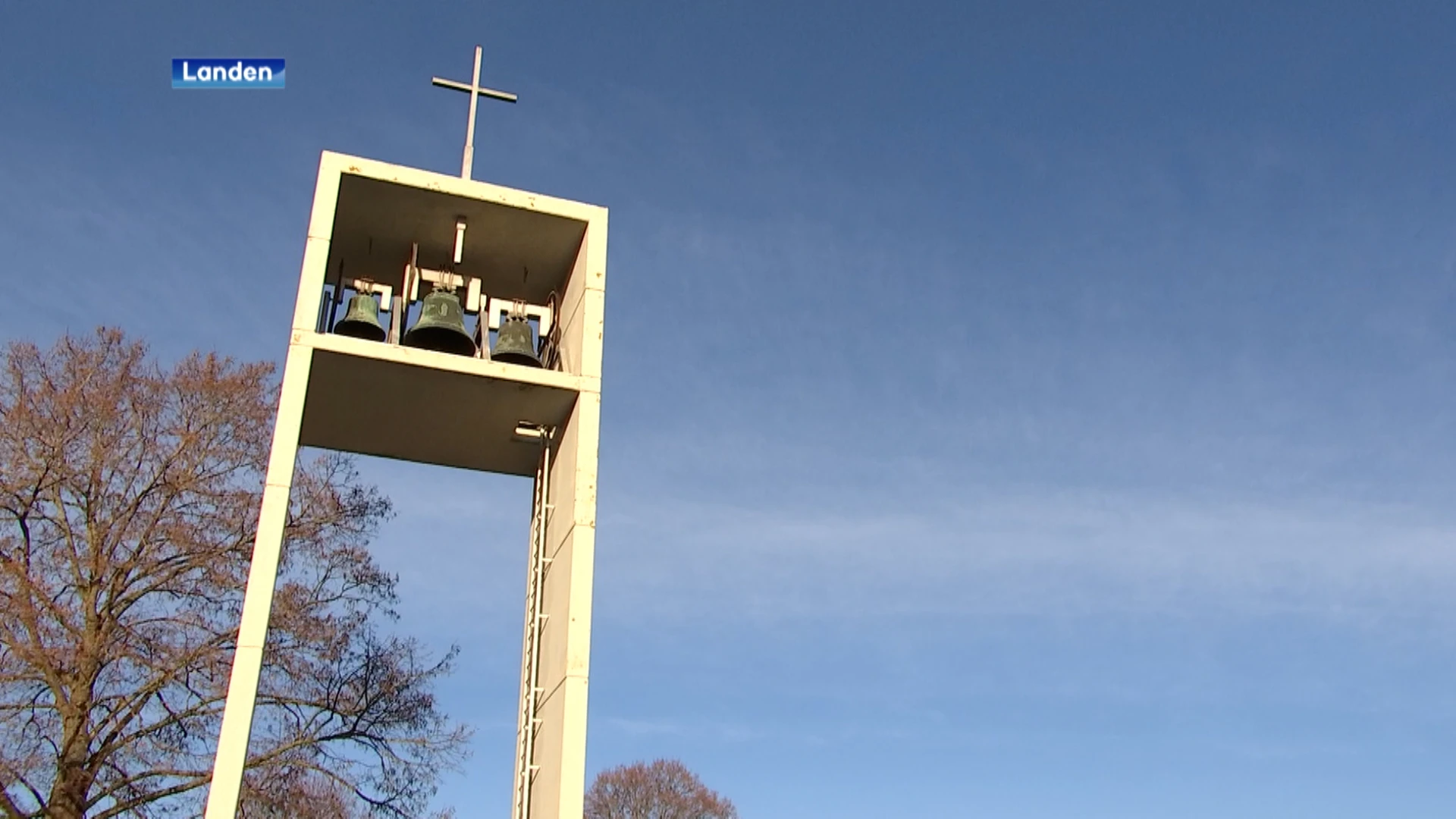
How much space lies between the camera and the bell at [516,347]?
10.2 metres

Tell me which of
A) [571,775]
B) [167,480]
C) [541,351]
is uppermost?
[167,480]

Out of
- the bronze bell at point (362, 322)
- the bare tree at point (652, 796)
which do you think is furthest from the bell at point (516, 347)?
the bare tree at point (652, 796)

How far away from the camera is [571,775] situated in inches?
337

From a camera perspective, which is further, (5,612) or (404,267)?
(5,612)

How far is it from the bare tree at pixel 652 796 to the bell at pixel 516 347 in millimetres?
37178

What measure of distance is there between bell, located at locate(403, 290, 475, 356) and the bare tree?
37.3 m

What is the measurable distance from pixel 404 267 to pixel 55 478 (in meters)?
8.42

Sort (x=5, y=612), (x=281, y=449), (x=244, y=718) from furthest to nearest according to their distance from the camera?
(x=5, y=612)
(x=281, y=449)
(x=244, y=718)

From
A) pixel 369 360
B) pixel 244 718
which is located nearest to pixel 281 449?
pixel 369 360

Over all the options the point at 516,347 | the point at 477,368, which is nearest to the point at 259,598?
the point at 477,368

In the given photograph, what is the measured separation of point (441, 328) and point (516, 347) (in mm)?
590

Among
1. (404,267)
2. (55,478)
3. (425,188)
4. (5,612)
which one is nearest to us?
(425,188)

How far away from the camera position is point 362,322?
10.1 m

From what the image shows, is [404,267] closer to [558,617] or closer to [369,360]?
[369,360]
